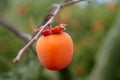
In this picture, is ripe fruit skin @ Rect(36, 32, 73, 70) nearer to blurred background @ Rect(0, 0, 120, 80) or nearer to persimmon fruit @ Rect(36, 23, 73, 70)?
persimmon fruit @ Rect(36, 23, 73, 70)

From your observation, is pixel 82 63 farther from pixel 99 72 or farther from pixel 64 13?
pixel 99 72

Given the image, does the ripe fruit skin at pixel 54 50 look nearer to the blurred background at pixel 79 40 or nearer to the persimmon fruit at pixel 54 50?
the persimmon fruit at pixel 54 50

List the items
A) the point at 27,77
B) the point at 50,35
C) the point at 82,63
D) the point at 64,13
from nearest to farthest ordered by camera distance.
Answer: the point at 50,35, the point at 27,77, the point at 82,63, the point at 64,13

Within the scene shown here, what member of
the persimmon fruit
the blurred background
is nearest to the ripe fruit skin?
the persimmon fruit

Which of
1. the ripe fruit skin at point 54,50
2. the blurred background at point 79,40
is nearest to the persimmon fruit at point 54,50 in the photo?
the ripe fruit skin at point 54,50

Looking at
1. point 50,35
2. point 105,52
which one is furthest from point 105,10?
point 50,35
